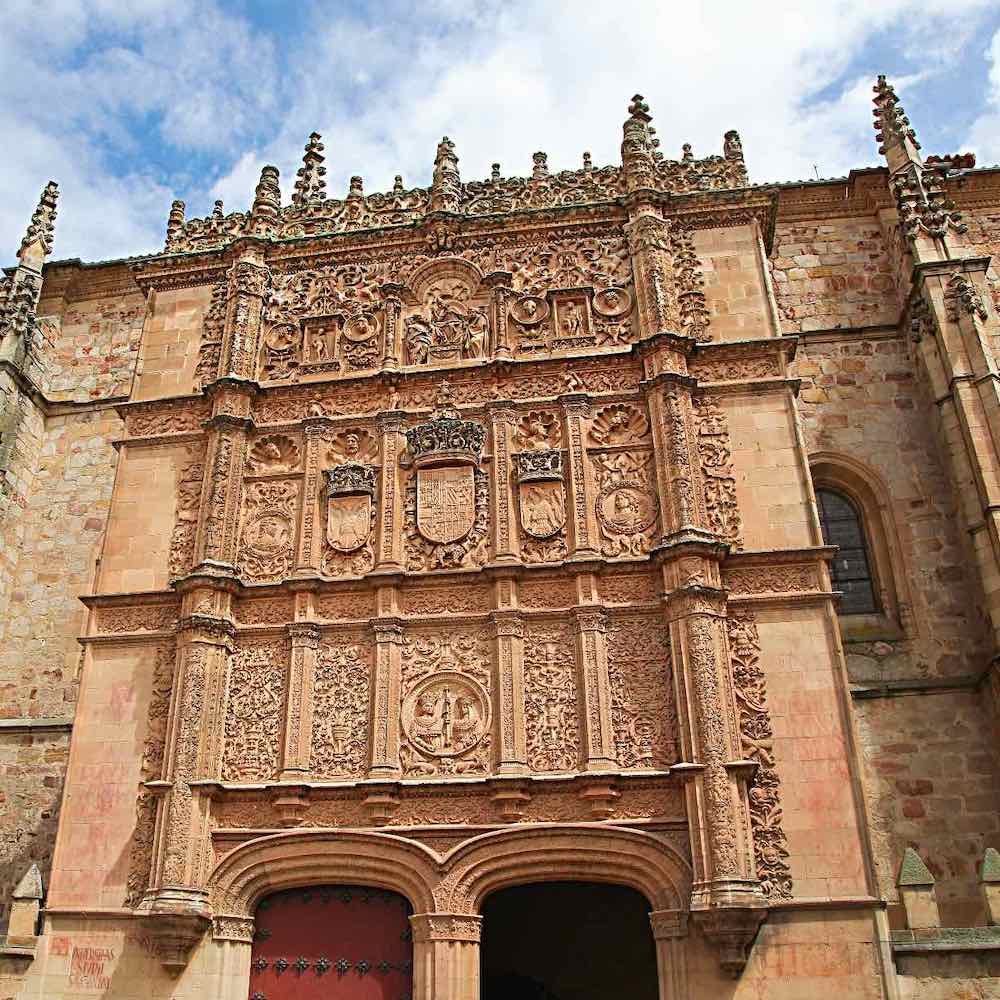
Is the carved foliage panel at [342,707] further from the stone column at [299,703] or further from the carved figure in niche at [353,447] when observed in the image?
the carved figure in niche at [353,447]

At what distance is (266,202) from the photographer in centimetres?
1486

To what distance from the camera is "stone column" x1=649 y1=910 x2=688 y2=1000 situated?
9.76 m

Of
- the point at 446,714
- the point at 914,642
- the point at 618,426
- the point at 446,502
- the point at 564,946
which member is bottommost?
the point at 564,946

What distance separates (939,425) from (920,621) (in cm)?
262

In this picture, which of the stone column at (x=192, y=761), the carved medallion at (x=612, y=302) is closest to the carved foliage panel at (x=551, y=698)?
the stone column at (x=192, y=761)

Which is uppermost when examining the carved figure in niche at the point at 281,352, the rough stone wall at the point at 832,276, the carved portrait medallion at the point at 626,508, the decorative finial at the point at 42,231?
the decorative finial at the point at 42,231

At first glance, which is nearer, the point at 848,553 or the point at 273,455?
the point at 273,455

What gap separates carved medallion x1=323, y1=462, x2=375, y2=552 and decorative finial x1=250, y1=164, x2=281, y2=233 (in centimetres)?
427

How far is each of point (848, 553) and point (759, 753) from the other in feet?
14.5

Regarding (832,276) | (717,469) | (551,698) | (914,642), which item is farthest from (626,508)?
(832,276)

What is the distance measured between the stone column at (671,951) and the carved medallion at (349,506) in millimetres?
5287

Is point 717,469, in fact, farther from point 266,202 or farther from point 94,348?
point 94,348

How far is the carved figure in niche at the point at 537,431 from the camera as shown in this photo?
1266cm

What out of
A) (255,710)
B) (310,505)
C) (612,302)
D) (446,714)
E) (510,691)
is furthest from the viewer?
(612,302)
